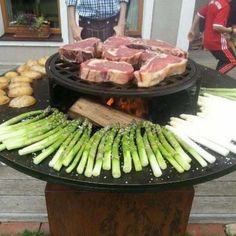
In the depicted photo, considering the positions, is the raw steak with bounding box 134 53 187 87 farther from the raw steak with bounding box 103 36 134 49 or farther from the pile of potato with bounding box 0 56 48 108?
the pile of potato with bounding box 0 56 48 108

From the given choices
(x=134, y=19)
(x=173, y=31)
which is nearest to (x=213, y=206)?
(x=173, y=31)

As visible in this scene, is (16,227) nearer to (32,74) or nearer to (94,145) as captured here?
(32,74)

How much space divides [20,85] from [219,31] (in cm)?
328

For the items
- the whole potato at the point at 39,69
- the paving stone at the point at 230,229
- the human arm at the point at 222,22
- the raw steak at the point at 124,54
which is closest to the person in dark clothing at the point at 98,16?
the whole potato at the point at 39,69

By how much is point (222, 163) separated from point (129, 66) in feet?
3.29

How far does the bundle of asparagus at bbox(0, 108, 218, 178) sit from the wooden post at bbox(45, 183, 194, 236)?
55 cm

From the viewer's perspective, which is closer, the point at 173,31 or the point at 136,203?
the point at 136,203

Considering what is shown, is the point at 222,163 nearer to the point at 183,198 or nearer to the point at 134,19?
the point at 183,198

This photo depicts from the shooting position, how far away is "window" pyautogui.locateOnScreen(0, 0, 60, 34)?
7.47 metres

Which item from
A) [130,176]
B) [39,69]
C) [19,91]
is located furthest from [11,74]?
[130,176]

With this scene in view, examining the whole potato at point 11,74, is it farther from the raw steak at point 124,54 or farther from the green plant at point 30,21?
the green plant at point 30,21

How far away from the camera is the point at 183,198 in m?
2.53

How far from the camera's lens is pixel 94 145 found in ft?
6.79

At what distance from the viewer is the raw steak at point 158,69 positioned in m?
2.26
